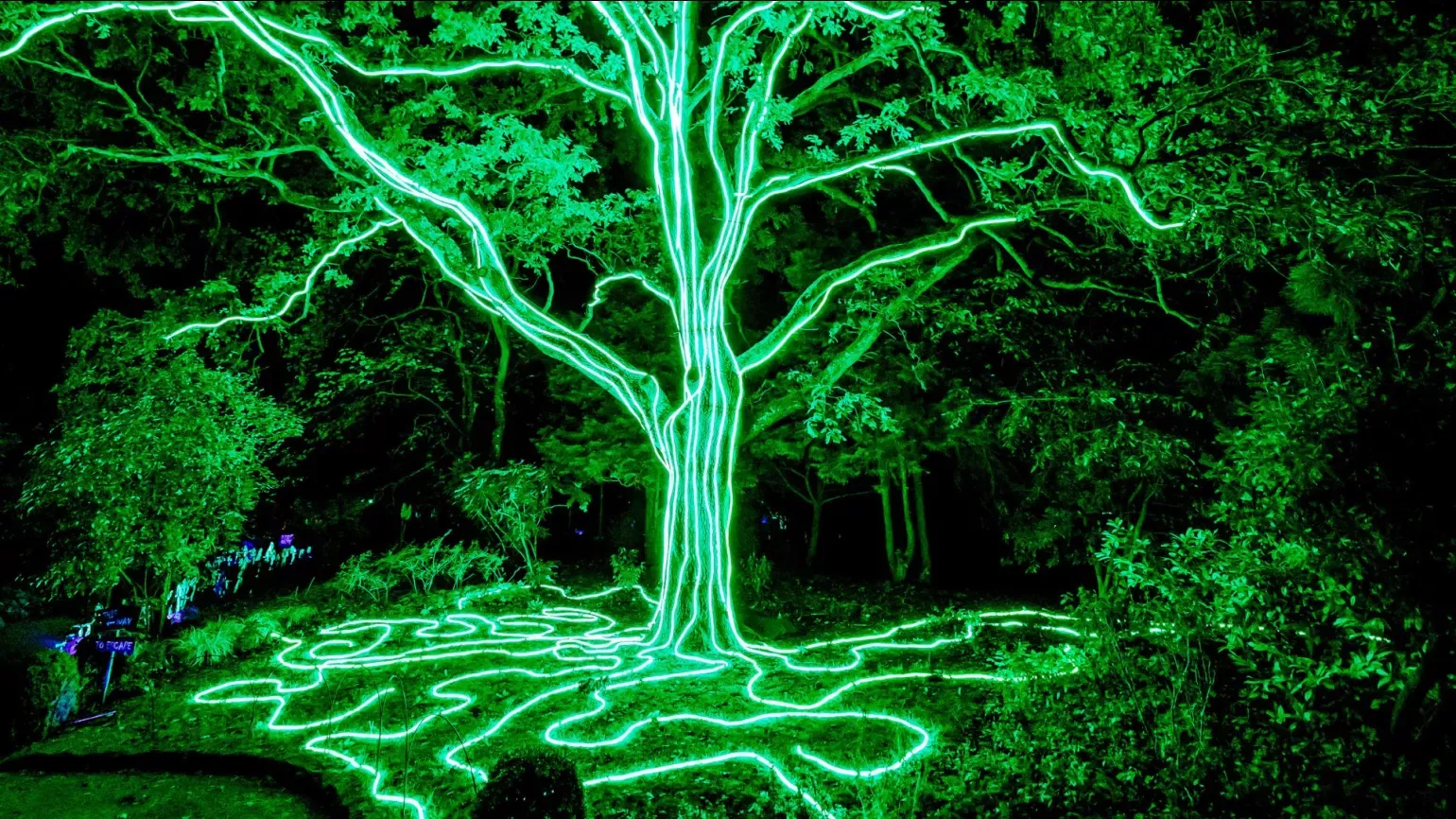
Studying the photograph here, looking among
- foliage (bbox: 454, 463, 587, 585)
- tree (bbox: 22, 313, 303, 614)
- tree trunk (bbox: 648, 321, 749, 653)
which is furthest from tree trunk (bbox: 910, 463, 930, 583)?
tree (bbox: 22, 313, 303, 614)

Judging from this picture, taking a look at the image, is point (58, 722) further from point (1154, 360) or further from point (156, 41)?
point (1154, 360)

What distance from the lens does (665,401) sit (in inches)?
337

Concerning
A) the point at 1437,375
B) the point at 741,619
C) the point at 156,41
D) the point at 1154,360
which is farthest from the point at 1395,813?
the point at 156,41

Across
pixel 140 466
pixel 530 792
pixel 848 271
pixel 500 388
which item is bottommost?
pixel 530 792

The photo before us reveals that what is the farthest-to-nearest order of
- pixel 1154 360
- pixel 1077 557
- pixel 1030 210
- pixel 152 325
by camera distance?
pixel 1154 360, pixel 1077 557, pixel 152 325, pixel 1030 210

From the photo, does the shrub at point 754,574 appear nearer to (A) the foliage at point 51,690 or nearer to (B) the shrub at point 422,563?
(B) the shrub at point 422,563

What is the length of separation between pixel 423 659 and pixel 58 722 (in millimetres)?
2760

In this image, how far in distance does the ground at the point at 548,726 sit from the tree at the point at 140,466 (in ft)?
4.92

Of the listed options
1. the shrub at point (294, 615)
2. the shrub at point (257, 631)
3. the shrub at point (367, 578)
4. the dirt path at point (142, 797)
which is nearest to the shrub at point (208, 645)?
the shrub at point (257, 631)

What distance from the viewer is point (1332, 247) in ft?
24.5

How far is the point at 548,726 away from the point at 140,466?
16.6ft

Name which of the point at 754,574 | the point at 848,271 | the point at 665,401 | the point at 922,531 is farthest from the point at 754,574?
the point at 848,271

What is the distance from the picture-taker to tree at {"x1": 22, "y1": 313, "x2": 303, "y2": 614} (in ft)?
26.1

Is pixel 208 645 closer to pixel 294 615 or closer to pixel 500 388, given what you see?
pixel 294 615
